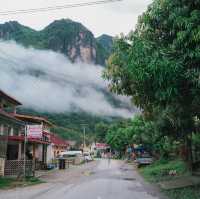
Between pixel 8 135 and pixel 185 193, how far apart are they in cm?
2363

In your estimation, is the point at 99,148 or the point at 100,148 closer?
the point at 100,148

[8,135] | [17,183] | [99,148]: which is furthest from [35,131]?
[99,148]

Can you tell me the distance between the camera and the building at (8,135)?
111ft

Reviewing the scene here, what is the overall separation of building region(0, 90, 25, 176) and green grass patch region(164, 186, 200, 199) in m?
17.3

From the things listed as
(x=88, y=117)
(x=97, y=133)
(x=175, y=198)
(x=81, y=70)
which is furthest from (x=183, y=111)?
(x=81, y=70)

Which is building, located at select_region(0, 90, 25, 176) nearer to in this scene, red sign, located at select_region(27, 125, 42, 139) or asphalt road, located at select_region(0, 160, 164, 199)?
red sign, located at select_region(27, 125, 42, 139)

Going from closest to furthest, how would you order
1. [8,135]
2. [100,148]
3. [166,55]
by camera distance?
[166,55] → [8,135] → [100,148]

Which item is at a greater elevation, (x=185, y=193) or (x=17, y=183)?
(x=17, y=183)

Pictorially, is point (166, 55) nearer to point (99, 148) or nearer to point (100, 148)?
point (100, 148)

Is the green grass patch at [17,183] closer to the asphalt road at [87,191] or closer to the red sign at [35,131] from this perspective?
the asphalt road at [87,191]

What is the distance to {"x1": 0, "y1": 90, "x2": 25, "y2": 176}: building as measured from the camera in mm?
33866

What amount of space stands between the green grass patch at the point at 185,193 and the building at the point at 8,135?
1733 centimetres

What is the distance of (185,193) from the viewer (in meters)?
18.7

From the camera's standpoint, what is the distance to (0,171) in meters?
32.9
